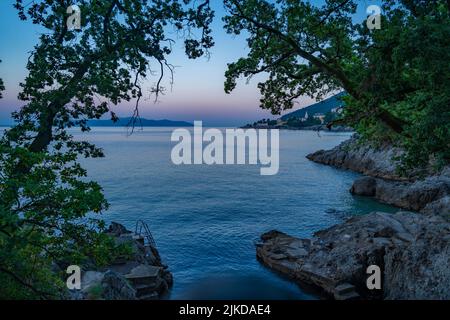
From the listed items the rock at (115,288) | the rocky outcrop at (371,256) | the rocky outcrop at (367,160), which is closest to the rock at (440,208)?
the rocky outcrop at (371,256)

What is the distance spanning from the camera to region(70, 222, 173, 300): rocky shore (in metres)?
15.3

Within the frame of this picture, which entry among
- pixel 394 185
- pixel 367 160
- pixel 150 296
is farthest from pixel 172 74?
pixel 367 160

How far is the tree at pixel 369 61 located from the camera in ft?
34.6

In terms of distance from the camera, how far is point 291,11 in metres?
14.3

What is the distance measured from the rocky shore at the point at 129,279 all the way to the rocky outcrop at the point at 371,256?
10.4 metres

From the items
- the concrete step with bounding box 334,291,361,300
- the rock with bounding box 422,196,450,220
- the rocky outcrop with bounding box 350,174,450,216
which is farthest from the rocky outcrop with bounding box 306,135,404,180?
the concrete step with bounding box 334,291,361,300

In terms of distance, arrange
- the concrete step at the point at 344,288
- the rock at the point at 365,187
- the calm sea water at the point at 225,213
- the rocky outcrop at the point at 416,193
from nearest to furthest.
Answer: the concrete step at the point at 344,288 < the calm sea water at the point at 225,213 < the rocky outcrop at the point at 416,193 < the rock at the point at 365,187

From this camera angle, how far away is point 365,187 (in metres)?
56.4

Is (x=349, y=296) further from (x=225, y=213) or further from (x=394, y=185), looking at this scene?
(x=394, y=185)

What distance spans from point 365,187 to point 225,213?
88.6 ft

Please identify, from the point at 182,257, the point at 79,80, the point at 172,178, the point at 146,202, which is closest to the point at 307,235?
the point at 182,257

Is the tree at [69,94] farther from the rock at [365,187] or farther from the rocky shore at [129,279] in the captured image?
the rock at [365,187]
